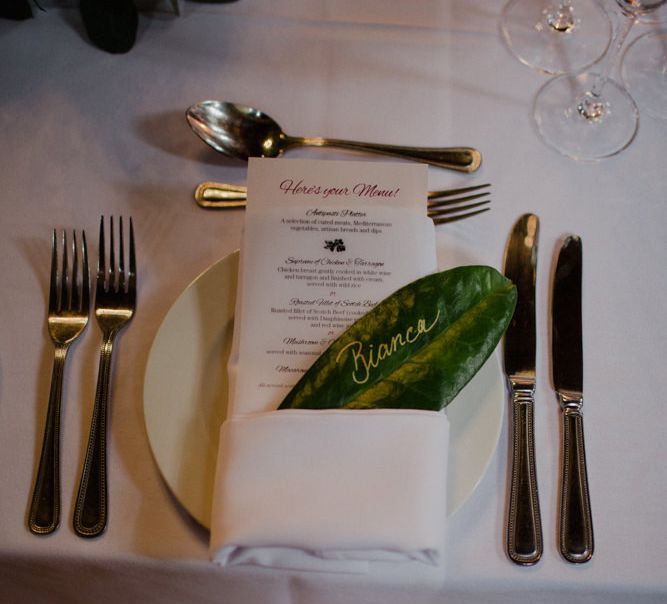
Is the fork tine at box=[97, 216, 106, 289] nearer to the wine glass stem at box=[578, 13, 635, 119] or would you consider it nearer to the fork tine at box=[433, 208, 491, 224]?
the fork tine at box=[433, 208, 491, 224]

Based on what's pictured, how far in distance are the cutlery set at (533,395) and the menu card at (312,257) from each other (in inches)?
5.7

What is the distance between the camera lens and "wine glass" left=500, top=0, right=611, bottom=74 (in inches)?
31.4

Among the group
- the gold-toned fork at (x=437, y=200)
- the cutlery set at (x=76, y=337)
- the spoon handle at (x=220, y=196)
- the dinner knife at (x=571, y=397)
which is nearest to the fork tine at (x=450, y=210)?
the gold-toned fork at (x=437, y=200)

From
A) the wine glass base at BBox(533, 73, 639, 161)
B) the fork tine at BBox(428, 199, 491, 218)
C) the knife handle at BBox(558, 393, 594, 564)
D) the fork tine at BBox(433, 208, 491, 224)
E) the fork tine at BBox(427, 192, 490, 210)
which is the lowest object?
the knife handle at BBox(558, 393, 594, 564)

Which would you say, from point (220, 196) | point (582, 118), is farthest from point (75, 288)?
point (582, 118)

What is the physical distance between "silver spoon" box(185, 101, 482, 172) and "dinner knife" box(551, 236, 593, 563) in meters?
0.16

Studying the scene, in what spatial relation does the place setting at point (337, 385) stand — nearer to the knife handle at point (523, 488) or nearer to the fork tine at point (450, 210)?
the knife handle at point (523, 488)

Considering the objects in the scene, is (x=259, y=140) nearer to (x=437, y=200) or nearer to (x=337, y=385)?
(x=437, y=200)

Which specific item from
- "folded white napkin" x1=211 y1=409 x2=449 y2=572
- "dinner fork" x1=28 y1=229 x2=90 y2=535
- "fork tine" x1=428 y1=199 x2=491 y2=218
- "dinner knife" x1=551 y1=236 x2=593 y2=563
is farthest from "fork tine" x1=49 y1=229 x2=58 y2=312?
"dinner knife" x1=551 y1=236 x2=593 y2=563

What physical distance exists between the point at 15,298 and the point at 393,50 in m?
0.55

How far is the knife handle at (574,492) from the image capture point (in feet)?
1.79

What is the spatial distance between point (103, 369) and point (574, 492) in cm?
46

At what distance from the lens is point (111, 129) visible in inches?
29.5

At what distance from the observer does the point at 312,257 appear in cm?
56
